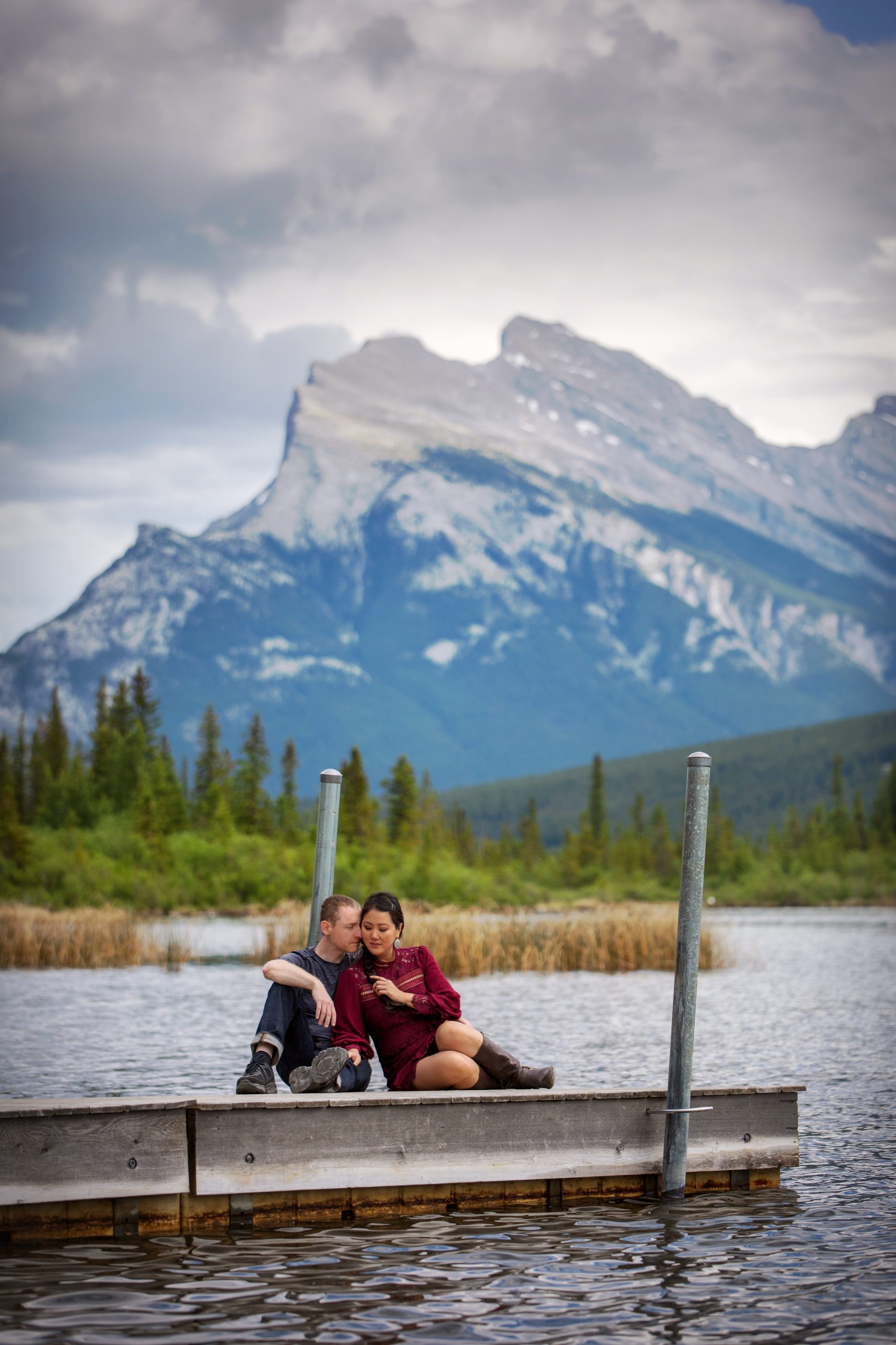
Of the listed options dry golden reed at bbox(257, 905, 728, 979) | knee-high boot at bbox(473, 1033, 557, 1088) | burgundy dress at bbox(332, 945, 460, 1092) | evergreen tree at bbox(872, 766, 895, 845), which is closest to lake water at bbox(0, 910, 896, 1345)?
knee-high boot at bbox(473, 1033, 557, 1088)

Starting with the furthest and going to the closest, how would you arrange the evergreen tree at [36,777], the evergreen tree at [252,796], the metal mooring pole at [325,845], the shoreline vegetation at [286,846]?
1. the evergreen tree at [252,796]
2. the evergreen tree at [36,777]
3. the shoreline vegetation at [286,846]
4. the metal mooring pole at [325,845]

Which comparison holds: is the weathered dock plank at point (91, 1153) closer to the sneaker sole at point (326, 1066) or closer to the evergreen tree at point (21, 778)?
the sneaker sole at point (326, 1066)

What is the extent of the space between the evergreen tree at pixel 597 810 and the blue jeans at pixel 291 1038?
144 metres

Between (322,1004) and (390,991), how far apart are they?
21.8 inches

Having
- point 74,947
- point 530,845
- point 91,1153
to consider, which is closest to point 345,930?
point 91,1153

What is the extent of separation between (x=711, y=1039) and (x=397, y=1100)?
17.3 metres

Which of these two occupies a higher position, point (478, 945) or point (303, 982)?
point (303, 982)

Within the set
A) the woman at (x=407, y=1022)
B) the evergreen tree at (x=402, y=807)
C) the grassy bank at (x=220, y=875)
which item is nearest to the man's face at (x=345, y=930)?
the woman at (x=407, y=1022)

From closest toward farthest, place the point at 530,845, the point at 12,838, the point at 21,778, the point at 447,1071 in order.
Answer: the point at 447,1071 < the point at 12,838 < the point at 21,778 < the point at 530,845

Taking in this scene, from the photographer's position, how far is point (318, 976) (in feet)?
40.3

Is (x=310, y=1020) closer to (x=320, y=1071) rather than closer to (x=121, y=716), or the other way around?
(x=320, y=1071)

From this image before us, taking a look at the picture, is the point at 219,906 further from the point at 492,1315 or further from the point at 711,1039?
the point at 492,1315

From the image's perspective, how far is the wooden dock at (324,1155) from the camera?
34.8 feet

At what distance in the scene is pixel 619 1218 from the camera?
1212cm
